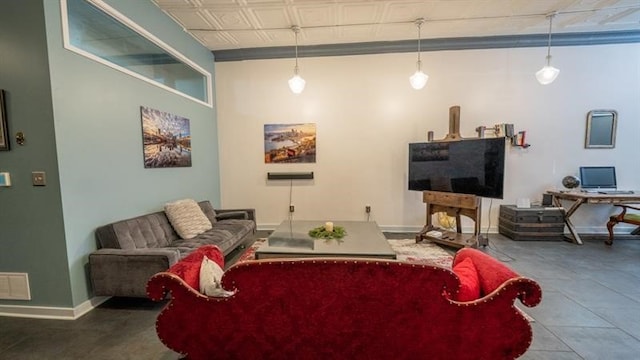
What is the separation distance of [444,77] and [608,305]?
364cm

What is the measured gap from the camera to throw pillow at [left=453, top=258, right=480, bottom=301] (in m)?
1.19

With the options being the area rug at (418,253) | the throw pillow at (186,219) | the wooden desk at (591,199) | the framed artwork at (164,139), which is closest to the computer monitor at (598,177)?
the wooden desk at (591,199)

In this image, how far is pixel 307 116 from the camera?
15.6 ft

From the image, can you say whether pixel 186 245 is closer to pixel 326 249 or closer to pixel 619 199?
pixel 326 249

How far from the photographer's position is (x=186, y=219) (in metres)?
3.23

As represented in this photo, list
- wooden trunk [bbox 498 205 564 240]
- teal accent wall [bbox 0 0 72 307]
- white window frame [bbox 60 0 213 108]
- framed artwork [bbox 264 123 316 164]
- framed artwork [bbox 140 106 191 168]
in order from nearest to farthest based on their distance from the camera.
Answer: teal accent wall [bbox 0 0 72 307] < white window frame [bbox 60 0 213 108] < framed artwork [bbox 140 106 191 168] < wooden trunk [bbox 498 205 564 240] < framed artwork [bbox 264 123 316 164]

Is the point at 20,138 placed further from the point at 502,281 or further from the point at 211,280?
the point at 502,281

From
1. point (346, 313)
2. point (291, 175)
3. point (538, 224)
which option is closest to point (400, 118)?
point (291, 175)

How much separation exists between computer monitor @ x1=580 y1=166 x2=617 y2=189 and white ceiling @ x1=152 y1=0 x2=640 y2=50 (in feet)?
7.22

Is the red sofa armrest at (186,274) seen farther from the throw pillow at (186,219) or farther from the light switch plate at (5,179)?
the light switch plate at (5,179)

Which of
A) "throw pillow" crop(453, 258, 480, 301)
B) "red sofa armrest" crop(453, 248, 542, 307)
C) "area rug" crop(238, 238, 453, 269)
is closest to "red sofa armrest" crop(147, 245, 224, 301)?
"throw pillow" crop(453, 258, 480, 301)

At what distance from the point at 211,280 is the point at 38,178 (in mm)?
1979

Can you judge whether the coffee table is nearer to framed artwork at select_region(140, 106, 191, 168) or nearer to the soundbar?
the soundbar

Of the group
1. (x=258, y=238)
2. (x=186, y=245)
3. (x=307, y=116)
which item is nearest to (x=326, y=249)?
(x=186, y=245)
